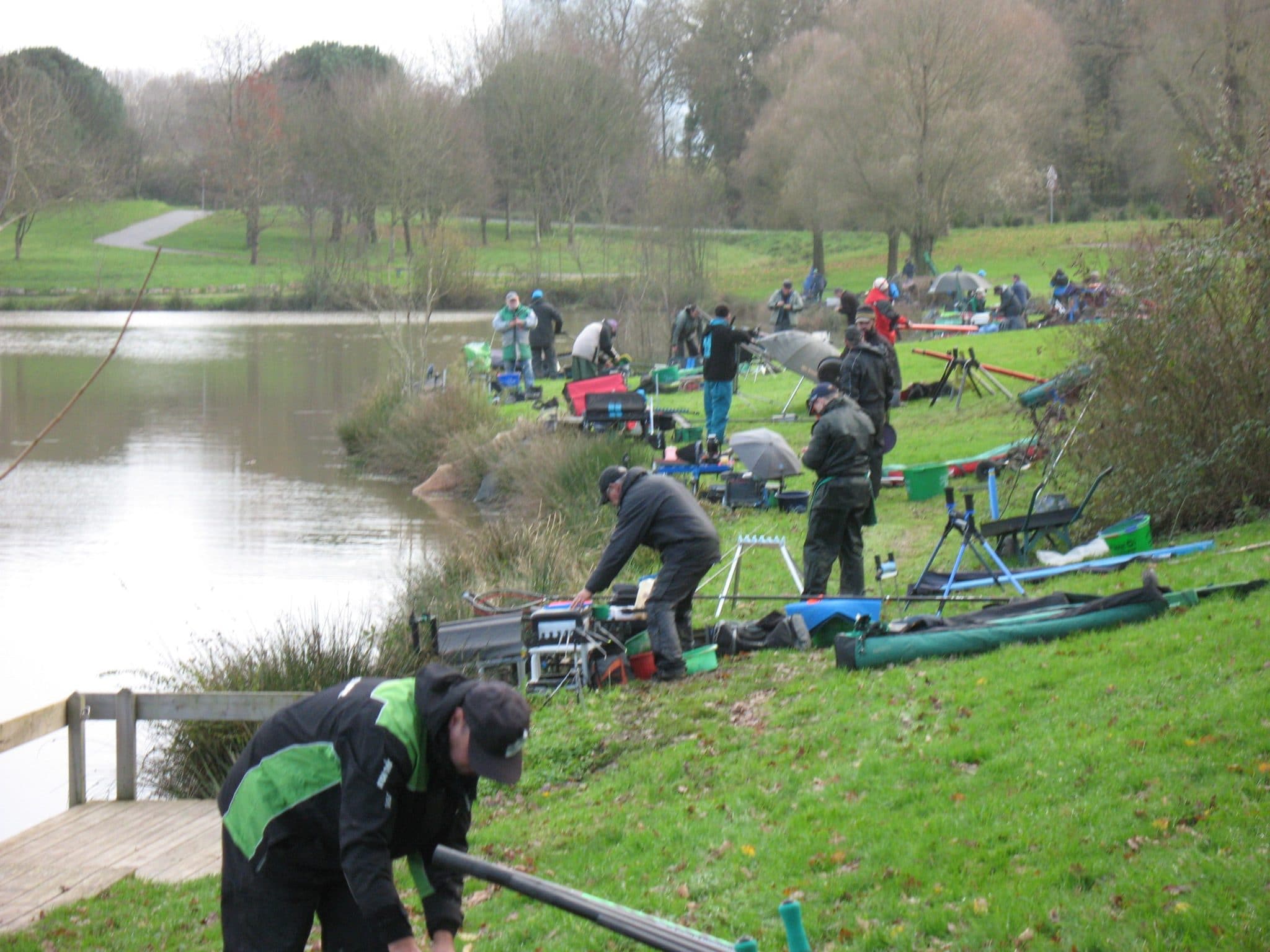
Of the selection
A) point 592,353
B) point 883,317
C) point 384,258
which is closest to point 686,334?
point 592,353

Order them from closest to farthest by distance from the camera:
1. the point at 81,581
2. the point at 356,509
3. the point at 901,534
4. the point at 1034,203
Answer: the point at 901,534 → the point at 81,581 → the point at 356,509 → the point at 1034,203

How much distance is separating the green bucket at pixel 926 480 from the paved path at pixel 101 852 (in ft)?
29.1

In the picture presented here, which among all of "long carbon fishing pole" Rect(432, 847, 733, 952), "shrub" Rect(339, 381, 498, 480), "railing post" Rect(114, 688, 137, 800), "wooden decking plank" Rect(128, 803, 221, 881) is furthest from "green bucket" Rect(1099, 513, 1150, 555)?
"shrub" Rect(339, 381, 498, 480)

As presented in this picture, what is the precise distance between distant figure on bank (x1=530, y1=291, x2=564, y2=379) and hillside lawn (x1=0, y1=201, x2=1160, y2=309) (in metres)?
11.4

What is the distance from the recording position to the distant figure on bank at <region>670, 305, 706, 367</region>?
84.1 feet

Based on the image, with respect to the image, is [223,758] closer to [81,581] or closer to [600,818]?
[600,818]

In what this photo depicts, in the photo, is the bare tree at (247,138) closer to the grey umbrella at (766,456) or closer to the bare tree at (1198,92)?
the bare tree at (1198,92)

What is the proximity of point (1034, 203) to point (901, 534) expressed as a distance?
50.8 meters

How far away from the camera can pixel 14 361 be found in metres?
37.9

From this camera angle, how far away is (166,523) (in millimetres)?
19688

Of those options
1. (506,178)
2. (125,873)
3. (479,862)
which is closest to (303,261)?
(506,178)

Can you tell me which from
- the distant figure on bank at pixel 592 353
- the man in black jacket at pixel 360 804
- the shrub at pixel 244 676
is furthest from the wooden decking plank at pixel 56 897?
the distant figure on bank at pixel 592 353

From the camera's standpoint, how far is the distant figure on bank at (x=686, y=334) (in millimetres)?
25641

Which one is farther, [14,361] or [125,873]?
[14,361]
